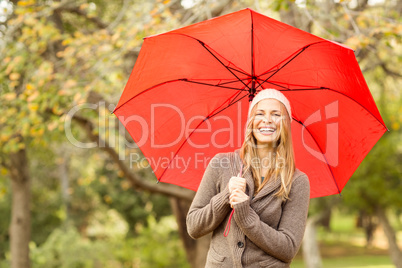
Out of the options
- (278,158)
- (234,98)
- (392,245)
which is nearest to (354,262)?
(392,245)

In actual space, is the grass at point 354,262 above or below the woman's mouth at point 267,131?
below

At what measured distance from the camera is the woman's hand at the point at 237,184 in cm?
226

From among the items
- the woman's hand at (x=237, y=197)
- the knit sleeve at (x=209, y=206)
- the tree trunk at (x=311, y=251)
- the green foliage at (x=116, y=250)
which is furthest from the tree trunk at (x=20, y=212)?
the tree trunk at (x=311, y=251)

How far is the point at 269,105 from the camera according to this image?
250 centimetres

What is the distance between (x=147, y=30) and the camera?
240 inches

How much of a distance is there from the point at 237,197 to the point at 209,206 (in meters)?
0.18

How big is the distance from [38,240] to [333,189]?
16.1m

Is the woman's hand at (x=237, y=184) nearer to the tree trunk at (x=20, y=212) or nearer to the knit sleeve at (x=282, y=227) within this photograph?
the knit sleeve at (x=282, y=227)

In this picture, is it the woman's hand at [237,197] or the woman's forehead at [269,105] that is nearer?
the woman's hand at [237,197]

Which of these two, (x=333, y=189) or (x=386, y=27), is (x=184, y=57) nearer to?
(x=333, y=189)

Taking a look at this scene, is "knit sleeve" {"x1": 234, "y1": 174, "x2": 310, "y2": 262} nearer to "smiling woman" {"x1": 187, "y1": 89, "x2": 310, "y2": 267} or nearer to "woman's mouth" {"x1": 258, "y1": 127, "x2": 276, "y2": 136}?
"smiling woman" {"x1": 187, "y1": 89, "x2": 310, "y2": 267}

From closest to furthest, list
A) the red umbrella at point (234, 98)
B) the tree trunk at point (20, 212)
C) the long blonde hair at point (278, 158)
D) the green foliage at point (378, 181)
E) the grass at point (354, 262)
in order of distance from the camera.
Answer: the long blonde hair at point (278, 158), the red umbrella at point (234, 98), the tree trunk at point (20, 212), the green foliage at point (378, 181), the grass at point (354, 262)

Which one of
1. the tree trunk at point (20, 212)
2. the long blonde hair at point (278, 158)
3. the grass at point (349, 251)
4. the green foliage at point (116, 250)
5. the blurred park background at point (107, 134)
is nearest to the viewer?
the long blonde hair at point (278, 158)

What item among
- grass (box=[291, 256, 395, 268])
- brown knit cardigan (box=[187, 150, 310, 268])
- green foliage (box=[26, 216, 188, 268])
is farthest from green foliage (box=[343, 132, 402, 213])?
brown knit cardigan (box=[187, 150, 310, 268])
